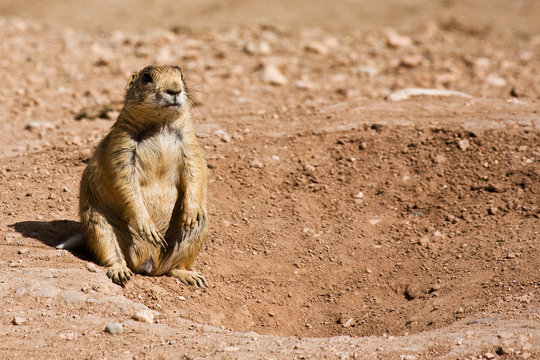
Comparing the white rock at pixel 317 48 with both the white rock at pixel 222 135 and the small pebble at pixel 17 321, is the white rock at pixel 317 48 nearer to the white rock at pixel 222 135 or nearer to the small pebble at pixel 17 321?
the white rock at pixel 222 135

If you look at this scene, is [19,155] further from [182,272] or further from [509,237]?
[509,237]

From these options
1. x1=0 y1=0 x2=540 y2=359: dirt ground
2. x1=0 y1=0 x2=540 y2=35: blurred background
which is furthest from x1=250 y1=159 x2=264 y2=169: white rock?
x1=0 y1=0 x2=540 y2=35: blurred background

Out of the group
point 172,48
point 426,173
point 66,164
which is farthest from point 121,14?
point 426,173

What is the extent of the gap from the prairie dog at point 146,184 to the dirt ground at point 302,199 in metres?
0.22

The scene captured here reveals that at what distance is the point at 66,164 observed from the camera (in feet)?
25.1

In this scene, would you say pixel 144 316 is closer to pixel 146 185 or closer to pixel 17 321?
pixel 17 321

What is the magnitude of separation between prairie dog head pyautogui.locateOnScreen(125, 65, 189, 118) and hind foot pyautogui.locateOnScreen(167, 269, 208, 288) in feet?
4.31

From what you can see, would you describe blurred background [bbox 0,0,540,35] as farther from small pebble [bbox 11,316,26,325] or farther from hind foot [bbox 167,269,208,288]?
small pebble [bbox 11,316,26,325]

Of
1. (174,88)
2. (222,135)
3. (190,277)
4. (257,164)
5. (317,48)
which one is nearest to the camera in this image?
(174,88)

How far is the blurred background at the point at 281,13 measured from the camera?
1359cm

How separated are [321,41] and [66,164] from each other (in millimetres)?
6150

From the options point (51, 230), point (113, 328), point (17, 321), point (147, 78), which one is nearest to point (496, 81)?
point (147, 78)

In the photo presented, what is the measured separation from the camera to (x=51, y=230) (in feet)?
20.9

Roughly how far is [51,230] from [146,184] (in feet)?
3.39
